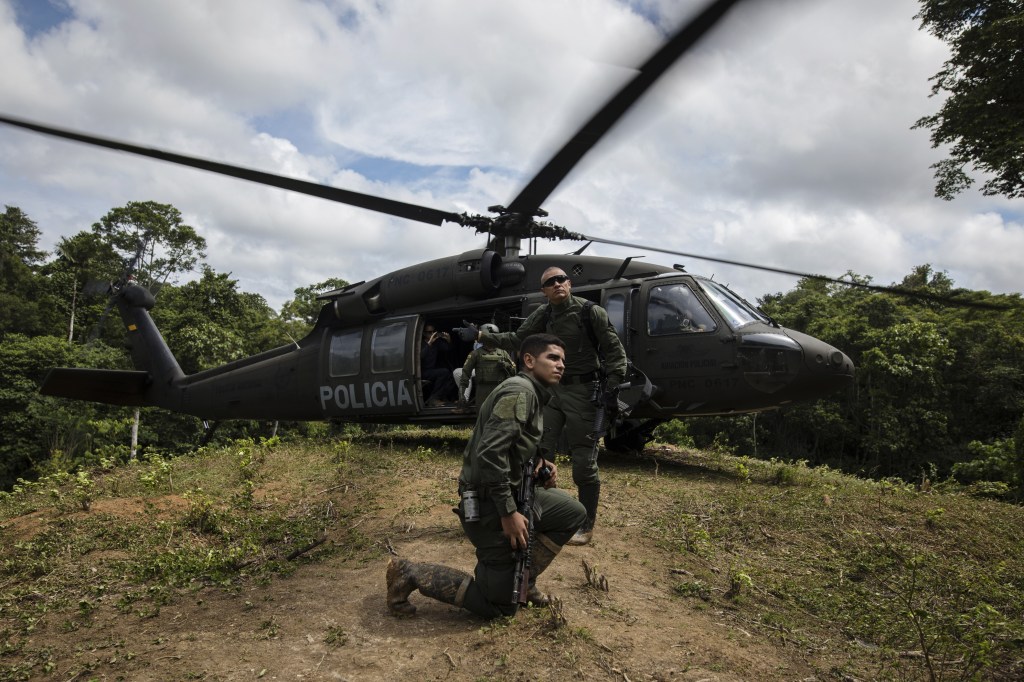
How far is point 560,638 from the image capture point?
325 centimetres

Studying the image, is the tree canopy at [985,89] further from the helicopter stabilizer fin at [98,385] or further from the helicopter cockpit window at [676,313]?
the helicopter stabilizer fin at [98,385]

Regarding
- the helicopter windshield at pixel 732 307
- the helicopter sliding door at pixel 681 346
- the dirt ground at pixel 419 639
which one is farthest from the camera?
the helicopter windshield at pixel 732 307

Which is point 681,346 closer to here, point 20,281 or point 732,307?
point 732,307

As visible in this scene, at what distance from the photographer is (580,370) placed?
5.07m

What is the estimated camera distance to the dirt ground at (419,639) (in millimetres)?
2992

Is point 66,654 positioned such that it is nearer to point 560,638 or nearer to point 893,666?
point 560,638

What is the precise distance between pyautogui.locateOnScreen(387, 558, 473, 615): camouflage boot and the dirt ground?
0.09 m

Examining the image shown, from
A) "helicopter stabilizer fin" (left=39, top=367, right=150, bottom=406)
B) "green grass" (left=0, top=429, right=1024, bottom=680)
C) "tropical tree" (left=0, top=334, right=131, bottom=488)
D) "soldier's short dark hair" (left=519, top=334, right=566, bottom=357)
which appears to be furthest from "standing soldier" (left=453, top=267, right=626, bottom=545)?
"tropical tree" (left=0, top=334, right=131, bottom=488)

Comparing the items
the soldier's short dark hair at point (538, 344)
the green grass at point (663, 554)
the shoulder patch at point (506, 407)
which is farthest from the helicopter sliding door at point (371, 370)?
the shoulder patch at point (506, 407)

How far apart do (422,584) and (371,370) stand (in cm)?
619

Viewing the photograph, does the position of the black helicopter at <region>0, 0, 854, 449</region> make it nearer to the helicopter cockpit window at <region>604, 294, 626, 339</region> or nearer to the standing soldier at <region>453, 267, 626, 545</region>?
the helicopter cockpit window at <region>604, 294, 626, 339</region>

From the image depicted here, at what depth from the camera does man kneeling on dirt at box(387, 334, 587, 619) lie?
3287 millimetres

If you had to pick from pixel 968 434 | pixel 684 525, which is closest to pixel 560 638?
pixel 684 525

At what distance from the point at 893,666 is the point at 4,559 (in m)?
5.48
